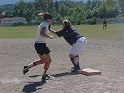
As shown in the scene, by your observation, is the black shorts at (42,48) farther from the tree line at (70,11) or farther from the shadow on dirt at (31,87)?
the tree line at (70,11)

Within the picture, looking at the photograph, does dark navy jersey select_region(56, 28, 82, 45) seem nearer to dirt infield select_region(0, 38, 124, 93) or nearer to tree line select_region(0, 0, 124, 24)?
dirt infield select_region(0, 38, 124, 93)

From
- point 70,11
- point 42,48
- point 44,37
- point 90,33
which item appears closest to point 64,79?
point 42,48

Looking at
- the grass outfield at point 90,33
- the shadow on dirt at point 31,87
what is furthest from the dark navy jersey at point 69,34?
the grass outfield at point 90,33

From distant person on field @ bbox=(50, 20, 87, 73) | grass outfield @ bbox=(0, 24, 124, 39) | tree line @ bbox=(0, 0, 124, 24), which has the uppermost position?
distant person on field @ bbox=(50, 20, 87, 73)

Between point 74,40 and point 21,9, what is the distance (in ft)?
378

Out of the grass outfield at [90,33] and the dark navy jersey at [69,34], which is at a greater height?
the dark navy jersey at [69,34]

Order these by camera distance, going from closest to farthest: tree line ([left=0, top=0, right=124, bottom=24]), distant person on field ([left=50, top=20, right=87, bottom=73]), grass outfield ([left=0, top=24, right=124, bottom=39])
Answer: distant person on field ([left=50, top=20, right=87, bottom=73])
grass outfield ([left=0, top=24, right=124, bottom=39])
tree line ([left=0, top=0, right=124, bottom=24])

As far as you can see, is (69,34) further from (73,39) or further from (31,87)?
(31,87)

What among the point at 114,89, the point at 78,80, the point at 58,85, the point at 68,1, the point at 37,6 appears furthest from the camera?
the point at 68,1

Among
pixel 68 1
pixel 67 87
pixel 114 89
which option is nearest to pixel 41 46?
pixel 67 87

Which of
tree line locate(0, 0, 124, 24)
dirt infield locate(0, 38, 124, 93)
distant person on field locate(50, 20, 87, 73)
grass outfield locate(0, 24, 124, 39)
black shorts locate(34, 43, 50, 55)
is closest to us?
dirt infield locate(0, 38, 124, 93)

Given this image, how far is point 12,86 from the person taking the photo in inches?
436

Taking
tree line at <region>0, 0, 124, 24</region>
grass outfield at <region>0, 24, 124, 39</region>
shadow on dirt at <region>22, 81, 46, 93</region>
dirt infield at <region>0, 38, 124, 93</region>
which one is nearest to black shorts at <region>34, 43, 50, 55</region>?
dirt infield at <region>0, 38, 124, 93</region>

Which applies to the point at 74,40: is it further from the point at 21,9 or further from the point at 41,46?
the point at 21,9
